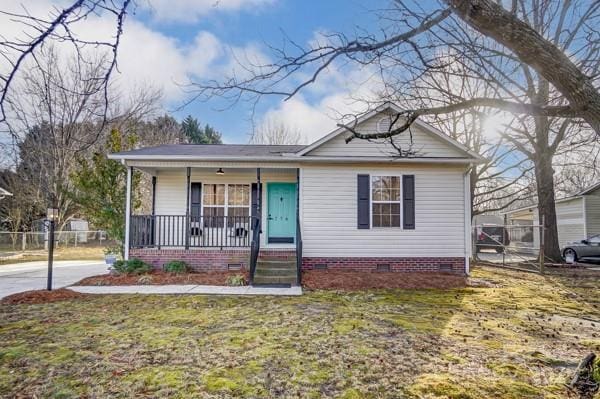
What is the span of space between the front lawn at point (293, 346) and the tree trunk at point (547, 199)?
8.57 m

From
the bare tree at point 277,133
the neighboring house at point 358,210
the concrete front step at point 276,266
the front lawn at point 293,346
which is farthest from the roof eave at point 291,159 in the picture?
the bare tree at point 277,133

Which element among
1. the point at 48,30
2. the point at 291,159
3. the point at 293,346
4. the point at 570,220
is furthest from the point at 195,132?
the point at 48,30

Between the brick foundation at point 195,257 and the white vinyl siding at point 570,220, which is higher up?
the white vinyl siding at point 570,220

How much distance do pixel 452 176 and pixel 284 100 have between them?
767 centimetres

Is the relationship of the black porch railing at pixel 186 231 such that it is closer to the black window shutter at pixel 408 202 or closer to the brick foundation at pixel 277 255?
the brick foundation at pixel 277 255

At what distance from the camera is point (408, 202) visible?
34.6 feet

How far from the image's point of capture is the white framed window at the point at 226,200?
11.5 metres

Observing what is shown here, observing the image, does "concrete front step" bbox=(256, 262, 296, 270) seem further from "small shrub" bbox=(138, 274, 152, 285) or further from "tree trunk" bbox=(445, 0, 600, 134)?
"tree trunk" bbox=(445, 0, 600, 134)

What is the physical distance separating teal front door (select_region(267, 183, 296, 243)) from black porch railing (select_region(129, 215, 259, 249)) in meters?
0.86

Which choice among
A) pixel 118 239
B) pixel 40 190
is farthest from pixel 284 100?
pixel 40 190

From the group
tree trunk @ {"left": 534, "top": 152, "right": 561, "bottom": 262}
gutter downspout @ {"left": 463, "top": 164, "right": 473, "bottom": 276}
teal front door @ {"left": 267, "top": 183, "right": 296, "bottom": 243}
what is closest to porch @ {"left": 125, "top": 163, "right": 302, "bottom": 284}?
teal front door @ {"left": 267, "top": 183, "right": 296, "bottom": 243}

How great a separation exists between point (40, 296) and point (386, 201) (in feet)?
29.2

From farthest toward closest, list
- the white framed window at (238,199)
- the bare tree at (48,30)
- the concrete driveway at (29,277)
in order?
the white framed window at (238,199) → the concrete driveway at (29,277) → the bare tree at (48,30)

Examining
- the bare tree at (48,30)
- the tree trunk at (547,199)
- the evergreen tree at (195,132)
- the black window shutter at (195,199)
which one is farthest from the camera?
the evergreen tree at (195,132)
